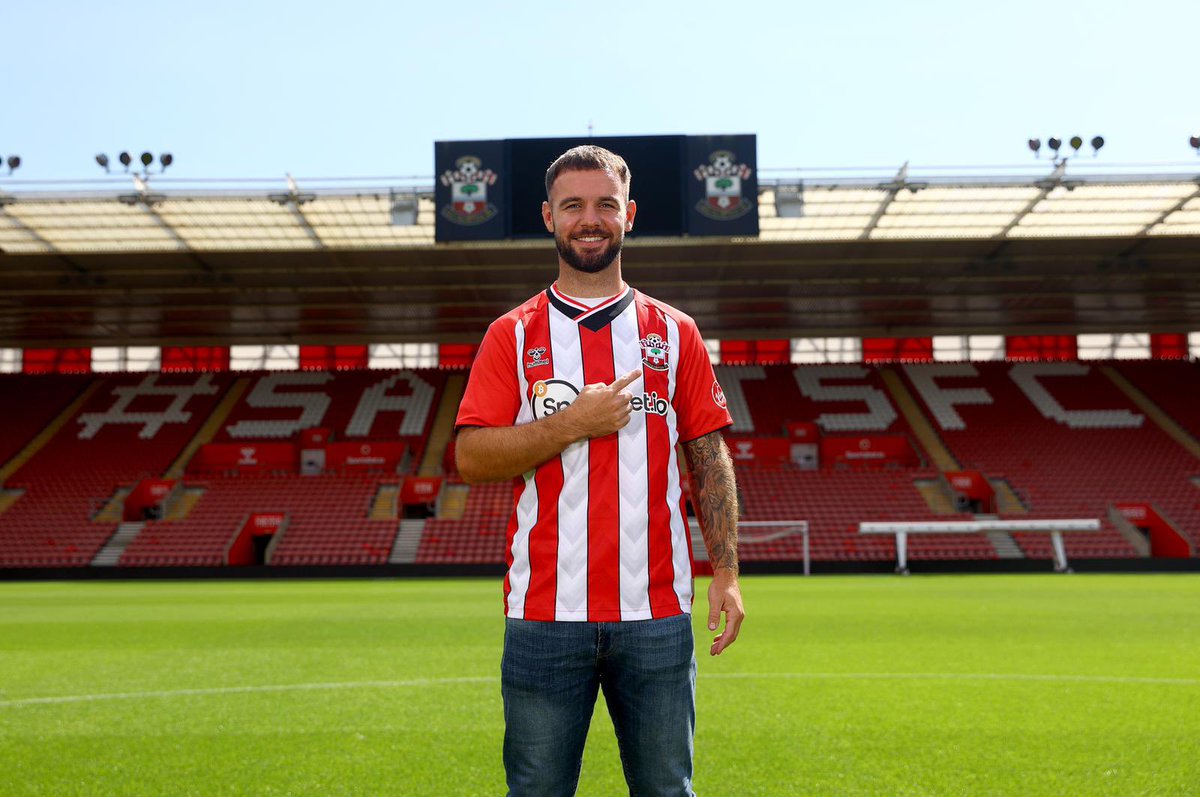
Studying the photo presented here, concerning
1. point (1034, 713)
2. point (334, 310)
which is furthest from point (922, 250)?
point (1034, 713)

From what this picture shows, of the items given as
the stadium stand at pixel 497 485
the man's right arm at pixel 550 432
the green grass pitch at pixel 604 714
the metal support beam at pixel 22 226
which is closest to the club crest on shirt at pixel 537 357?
the man's right arm at pixel 550 432

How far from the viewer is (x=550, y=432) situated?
228 cm

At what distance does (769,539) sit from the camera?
26375mm

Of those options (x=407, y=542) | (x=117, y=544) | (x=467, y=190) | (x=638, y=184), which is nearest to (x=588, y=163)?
(x=638, y=184)

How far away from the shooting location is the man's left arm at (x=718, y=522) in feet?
8.05

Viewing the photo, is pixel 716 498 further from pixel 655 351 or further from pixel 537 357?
pixel 537 357

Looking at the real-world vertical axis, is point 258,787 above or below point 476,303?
below

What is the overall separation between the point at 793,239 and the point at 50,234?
19.4m

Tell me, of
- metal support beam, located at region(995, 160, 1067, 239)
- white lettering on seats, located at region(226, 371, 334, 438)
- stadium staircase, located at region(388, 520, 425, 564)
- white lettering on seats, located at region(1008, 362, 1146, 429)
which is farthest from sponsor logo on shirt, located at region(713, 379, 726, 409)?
white lettering on seats, located at region(1008, 362, 1146, 429)

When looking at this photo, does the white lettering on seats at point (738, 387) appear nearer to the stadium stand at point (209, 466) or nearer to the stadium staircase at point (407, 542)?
the stadium stand at point (209, 466)

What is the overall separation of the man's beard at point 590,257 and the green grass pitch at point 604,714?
2631 millimetres

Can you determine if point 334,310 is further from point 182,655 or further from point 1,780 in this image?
point 1,780

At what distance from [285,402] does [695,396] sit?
112 feet

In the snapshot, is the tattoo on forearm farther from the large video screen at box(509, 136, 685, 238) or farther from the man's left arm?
the large video screen at box(509, 136, 685, 238)
